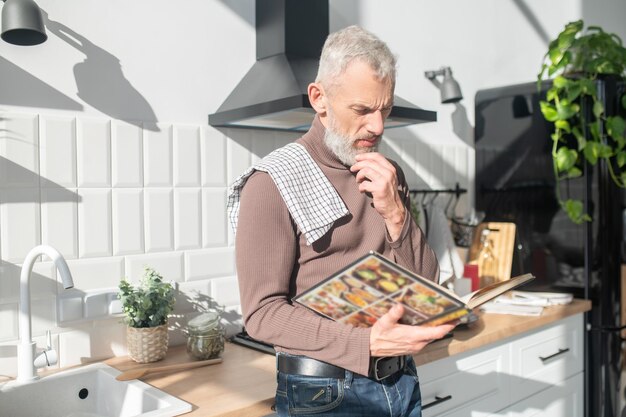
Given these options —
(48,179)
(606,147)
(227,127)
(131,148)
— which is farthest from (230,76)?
(606,147)

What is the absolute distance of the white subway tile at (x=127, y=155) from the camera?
1.67m

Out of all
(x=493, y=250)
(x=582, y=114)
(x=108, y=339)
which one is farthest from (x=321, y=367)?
(x=582, y=114)

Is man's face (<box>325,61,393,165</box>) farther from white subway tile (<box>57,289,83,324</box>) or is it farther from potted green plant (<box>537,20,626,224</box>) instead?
potted green plant (<box>537,20,626,224</box>)

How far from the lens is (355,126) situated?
1.15m

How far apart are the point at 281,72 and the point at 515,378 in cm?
125

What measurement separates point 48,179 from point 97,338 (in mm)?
444

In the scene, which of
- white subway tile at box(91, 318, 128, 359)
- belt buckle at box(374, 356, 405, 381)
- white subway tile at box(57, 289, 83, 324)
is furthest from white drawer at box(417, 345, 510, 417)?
white subway tile at box(57, 289, 83, 324)

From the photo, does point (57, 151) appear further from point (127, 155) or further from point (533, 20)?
point (533, 20)

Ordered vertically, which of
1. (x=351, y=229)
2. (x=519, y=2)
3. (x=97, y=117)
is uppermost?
(x=519, y=2)

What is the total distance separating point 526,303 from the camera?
2262 millimetres

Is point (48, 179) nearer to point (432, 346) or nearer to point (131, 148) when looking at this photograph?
point (131, 148)

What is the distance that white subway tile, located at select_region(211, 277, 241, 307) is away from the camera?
6.24 feet

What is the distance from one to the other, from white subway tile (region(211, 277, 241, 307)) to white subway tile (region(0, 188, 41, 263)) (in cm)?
55

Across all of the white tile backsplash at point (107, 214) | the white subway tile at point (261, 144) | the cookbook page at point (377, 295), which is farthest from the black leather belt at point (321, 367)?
the white subway tile at point (261, 144)
